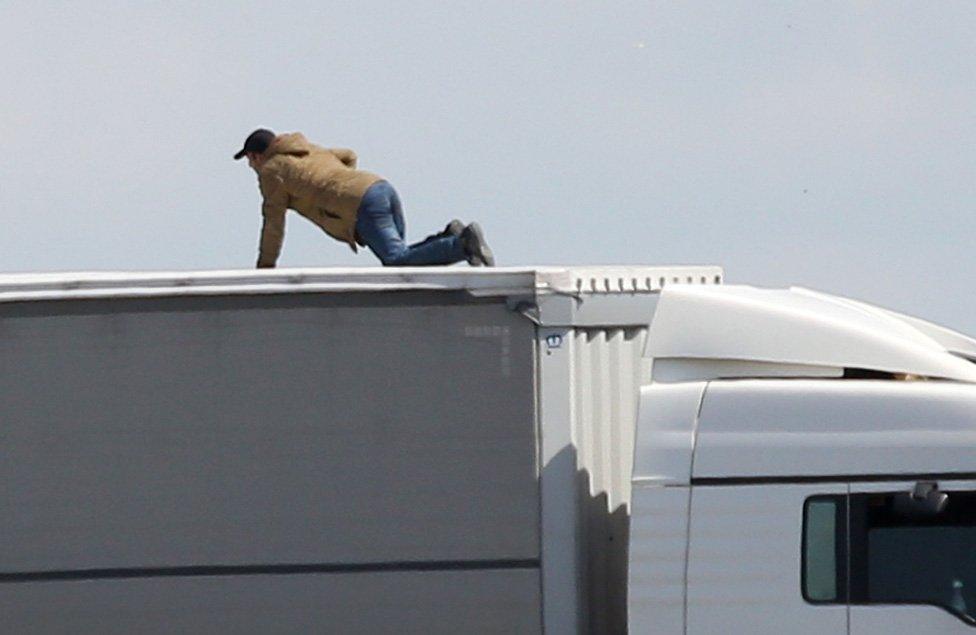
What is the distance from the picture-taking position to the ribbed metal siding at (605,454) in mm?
10102

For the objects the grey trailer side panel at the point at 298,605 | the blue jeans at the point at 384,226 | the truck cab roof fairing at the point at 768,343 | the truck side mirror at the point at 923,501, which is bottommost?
the grey trailer side panel at the point at 298,605

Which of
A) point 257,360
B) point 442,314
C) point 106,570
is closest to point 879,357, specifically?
point 442,314

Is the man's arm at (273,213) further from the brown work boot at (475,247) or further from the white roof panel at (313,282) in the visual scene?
the white roof panel at (313,282)

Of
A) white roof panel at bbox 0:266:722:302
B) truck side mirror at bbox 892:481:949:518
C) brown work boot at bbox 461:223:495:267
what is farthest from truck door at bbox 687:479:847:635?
brown work boot at bbox 461:223:495:267

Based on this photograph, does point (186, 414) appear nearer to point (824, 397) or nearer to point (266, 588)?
point (266, 588)

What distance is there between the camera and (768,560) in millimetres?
9492

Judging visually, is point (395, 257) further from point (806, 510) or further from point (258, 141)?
point (806, 510)

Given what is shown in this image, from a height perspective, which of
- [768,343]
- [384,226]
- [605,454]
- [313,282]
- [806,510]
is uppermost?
[384,226]

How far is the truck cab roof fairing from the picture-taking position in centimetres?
976

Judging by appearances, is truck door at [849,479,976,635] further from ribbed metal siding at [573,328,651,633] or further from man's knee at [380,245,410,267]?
man's knee at [380,245,410,267]

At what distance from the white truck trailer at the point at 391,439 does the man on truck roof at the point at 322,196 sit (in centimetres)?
358

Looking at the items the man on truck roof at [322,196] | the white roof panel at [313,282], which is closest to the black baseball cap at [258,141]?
the man on truck roof at [322,196]

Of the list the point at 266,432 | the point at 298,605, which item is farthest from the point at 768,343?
the point at 298,605

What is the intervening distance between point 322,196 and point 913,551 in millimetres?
5501
